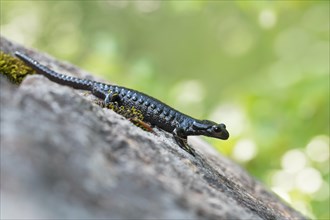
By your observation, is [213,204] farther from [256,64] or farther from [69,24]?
[69,24]

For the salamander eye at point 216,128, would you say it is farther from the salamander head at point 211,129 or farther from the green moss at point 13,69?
the green moss at point 13,69

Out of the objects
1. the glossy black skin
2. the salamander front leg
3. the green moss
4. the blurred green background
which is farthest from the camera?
the blurred green background

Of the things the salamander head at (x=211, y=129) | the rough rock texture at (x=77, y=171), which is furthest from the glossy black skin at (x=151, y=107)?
the rough rock texture at (x=77, y=171)

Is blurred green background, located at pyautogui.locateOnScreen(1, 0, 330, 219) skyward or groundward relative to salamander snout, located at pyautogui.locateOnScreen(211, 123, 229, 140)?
skyward

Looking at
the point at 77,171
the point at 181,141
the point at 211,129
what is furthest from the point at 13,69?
the point at 77,171

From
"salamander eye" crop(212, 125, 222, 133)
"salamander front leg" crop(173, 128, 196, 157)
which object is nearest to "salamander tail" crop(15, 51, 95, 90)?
"salamander front leg" crop(173, 128, 196, 157)

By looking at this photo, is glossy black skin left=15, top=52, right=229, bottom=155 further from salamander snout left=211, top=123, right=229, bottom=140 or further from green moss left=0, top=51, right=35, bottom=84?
green moss left=0, top=51, right=35, bottom=84

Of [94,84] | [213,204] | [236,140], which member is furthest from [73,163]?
[236,140]
